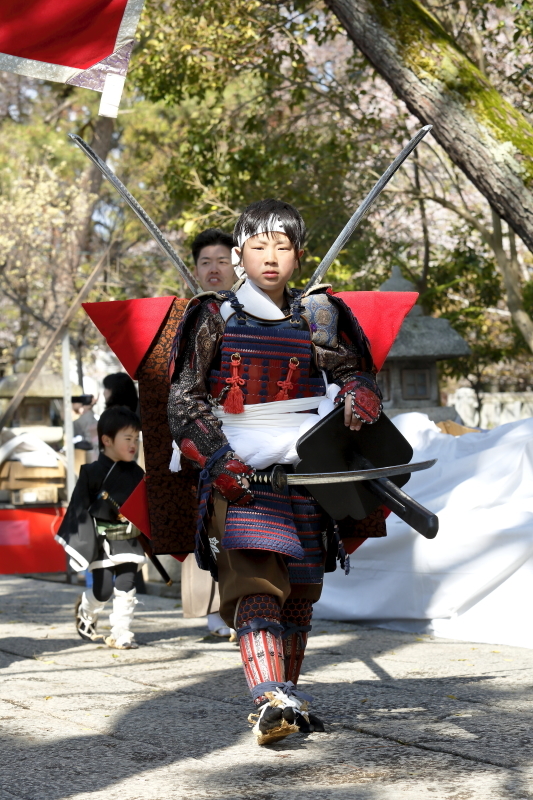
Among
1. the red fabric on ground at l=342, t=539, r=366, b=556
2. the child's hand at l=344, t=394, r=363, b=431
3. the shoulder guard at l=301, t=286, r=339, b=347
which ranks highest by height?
the shoulder guard at l=301, t=286, r=339, b=347

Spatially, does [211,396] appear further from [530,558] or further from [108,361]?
[108,361]

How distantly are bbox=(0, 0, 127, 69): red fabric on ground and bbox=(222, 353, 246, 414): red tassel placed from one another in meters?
1.83

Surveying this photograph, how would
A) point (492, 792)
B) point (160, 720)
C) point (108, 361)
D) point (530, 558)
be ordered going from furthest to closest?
point (108, 361) → point (530, 558) → point (160, 720) → point (492, 792)

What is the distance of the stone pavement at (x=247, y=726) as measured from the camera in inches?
103

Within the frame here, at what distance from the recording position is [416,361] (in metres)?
8.89

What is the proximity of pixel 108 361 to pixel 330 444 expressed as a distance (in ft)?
97.0

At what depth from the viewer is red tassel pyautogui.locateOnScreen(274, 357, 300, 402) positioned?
321cm

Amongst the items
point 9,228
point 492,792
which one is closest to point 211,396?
point 492,792

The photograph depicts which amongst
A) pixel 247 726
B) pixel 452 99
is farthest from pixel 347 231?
pixel 452 99

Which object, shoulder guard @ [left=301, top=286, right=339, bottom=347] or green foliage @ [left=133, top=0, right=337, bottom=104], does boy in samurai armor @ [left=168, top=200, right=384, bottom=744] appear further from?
green foliage @ [left=133, top=0, right=337, bottom=104]

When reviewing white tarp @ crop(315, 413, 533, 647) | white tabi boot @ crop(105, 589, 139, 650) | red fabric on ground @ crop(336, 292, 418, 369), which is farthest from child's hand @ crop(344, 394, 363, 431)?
white tabi boot @ crop(105, 589, 139, 650)

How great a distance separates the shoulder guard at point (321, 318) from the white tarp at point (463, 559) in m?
2.26

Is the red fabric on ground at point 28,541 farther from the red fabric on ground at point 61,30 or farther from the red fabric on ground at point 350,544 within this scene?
the red fabric on ground at point 350,544

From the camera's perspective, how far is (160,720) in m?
3.49
